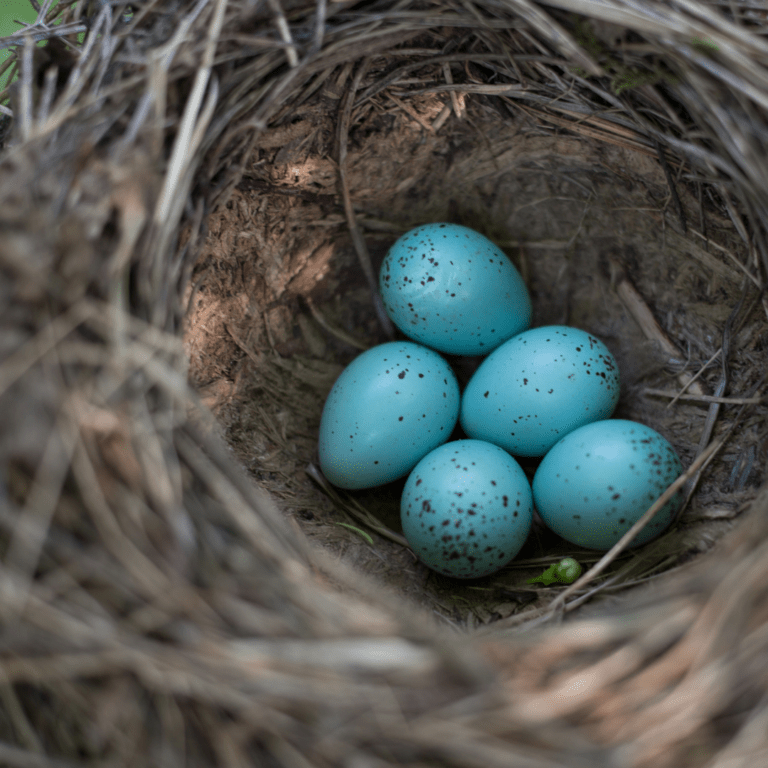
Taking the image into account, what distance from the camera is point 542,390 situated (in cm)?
114

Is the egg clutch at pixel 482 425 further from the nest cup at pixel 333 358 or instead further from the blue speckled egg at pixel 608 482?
the nest cup at pixel 333 358

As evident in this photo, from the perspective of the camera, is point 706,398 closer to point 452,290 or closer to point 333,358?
point 452,290

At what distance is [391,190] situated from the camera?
4.36 ft

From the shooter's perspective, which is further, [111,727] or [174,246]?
[174,246]

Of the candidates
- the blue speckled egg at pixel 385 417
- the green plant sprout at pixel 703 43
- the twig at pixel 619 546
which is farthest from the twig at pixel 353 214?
the twig at pixel 619 546

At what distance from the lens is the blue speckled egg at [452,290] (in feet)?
3.96

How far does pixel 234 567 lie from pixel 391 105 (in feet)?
3.04

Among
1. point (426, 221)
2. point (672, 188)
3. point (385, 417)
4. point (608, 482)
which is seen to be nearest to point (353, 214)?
point (426, 221)

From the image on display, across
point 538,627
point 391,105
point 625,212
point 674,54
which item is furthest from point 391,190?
point 538,627

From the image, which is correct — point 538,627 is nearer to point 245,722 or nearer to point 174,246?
point 245,722

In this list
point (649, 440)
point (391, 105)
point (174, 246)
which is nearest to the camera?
point (174, 246)

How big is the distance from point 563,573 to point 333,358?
66cm

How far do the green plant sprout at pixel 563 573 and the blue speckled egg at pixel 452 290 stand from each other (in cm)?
46

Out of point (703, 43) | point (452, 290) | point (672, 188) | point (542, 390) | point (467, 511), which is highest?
point (703, 43)
